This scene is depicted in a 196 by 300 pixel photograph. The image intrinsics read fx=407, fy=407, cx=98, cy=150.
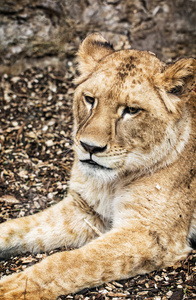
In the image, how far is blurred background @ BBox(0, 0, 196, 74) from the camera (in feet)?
21.2

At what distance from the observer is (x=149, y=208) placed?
3590 mm

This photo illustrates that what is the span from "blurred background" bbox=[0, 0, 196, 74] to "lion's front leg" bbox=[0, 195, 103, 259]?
124 inches

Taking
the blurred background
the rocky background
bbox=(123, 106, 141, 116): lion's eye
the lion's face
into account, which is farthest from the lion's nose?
the blurred background

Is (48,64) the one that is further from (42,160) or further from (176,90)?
(176,90)

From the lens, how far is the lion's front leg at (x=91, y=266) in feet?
10.8

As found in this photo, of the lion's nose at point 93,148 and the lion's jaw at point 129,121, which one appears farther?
the lion's jaw at point 129,121

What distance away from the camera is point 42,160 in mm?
5480

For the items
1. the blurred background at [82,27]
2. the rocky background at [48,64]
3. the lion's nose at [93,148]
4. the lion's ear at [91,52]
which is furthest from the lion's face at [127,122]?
the blurred background at [82,27]

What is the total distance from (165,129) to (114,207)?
0.89 m

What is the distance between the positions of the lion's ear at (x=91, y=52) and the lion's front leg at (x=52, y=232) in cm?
142

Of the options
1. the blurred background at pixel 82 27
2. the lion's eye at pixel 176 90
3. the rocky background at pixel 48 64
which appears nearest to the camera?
the lion's eye at pixel 176 90

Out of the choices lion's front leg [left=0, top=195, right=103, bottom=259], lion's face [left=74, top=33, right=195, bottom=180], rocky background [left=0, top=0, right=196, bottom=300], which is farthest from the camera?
rocky background [left=0, top=0, right=196, bottom=300]

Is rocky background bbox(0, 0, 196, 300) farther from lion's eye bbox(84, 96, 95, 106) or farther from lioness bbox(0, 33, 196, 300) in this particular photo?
lion's eye bbox(84, 96, 95, 106)

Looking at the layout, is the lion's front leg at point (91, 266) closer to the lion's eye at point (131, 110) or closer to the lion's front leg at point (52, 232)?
the lion's front leg at point (52, 232)
